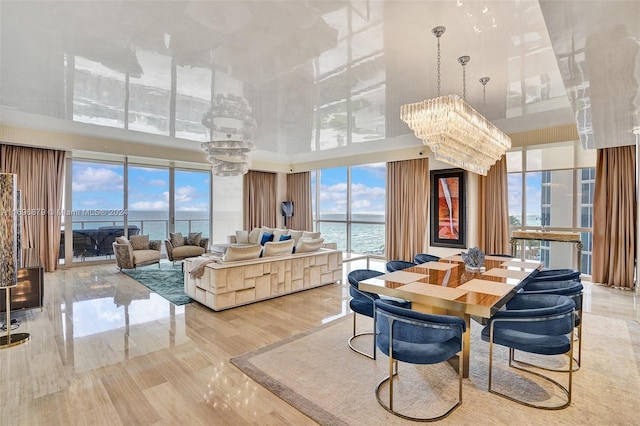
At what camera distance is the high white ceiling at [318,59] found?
2.26 metres

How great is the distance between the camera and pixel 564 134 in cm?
551

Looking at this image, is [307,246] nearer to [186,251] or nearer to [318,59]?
[318,59]

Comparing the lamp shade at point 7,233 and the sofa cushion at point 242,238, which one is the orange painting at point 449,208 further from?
the lamp shade at point 7,233

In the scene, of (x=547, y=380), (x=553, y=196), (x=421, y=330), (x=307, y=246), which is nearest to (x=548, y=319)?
(x=547, y=380)

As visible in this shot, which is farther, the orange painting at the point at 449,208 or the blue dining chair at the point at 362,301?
the orange painting at the point at 449,208

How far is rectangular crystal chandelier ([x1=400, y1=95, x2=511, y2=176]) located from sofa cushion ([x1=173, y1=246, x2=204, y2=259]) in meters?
Answer: 6.01

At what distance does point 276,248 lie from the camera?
514cm

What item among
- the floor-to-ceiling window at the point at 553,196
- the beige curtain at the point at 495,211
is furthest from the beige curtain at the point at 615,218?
the beige curtain at the point at 495,211

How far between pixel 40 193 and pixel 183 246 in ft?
9.90

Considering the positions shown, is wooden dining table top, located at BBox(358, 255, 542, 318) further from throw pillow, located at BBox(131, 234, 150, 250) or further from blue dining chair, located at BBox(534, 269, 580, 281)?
throw pillow, located at BBox(131, 234, 150, 250)

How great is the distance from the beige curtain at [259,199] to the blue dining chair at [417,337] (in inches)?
322

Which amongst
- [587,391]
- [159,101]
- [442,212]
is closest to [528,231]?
[442,212]

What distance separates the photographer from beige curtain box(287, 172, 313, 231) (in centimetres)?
1033

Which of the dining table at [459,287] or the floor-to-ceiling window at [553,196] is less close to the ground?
the floor-to-ceiling window at [553,196]
